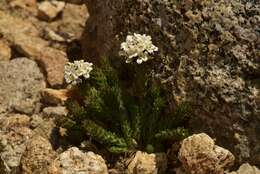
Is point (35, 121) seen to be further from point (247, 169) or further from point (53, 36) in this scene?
point (247, 169)

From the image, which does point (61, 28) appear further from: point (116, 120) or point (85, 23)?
point (116, 120)

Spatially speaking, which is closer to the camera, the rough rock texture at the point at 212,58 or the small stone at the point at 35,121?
the rough rock texture at the point at 212,58

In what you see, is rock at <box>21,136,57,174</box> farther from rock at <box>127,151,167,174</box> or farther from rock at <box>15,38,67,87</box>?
rock at <box>15,38,67,87</box>

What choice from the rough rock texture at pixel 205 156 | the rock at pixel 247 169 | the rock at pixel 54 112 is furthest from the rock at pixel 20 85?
the rock at pixel 247 169

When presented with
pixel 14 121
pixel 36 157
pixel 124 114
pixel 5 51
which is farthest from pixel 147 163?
pixel 5 51

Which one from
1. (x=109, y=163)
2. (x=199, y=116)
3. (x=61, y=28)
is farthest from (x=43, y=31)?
(x=199, y=116)

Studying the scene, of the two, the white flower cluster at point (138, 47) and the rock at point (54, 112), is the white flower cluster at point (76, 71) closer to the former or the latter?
the white flower cluster at point (138, 47)

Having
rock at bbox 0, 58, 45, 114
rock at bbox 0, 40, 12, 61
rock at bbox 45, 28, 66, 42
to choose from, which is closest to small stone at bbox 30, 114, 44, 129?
rock at bbox 0, 58, 45, 114
